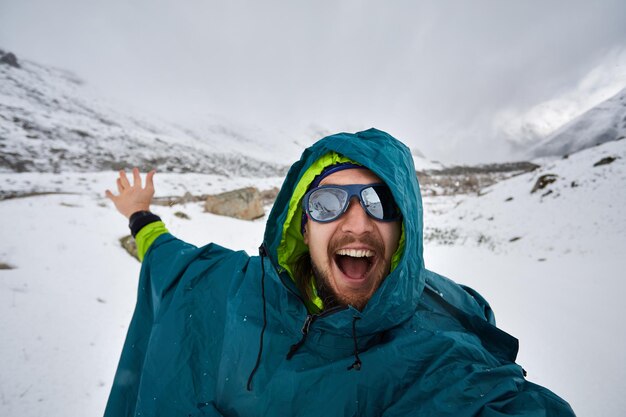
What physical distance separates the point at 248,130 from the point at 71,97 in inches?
1673

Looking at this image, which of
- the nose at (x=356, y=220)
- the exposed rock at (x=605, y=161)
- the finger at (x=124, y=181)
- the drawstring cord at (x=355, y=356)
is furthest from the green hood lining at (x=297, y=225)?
the exposed rock at (x=605, y=161)

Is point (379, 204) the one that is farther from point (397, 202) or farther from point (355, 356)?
point (355, 356)

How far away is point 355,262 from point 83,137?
4165 cm

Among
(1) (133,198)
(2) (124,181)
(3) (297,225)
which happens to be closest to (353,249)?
(3) (297,225)

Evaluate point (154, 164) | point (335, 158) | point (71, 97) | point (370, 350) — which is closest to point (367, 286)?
point (370, 350)

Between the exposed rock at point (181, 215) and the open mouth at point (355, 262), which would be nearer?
the open mouth at point (355, 262)

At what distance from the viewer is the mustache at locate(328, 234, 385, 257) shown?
1519 millimetres

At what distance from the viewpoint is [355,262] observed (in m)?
1.67

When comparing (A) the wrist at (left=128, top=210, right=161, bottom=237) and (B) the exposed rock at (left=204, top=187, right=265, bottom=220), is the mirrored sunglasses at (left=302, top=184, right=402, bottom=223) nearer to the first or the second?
(A) the wrist at (left=128, top=210, right=161, bottom=237)

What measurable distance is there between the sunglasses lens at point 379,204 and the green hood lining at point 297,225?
17cm

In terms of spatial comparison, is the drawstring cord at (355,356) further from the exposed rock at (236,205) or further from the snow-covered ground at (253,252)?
the exposed rock at (236,205)

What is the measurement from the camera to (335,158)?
5.65 ft

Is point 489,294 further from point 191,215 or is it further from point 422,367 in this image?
point 191,215

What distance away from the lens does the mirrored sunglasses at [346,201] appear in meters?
1.56
